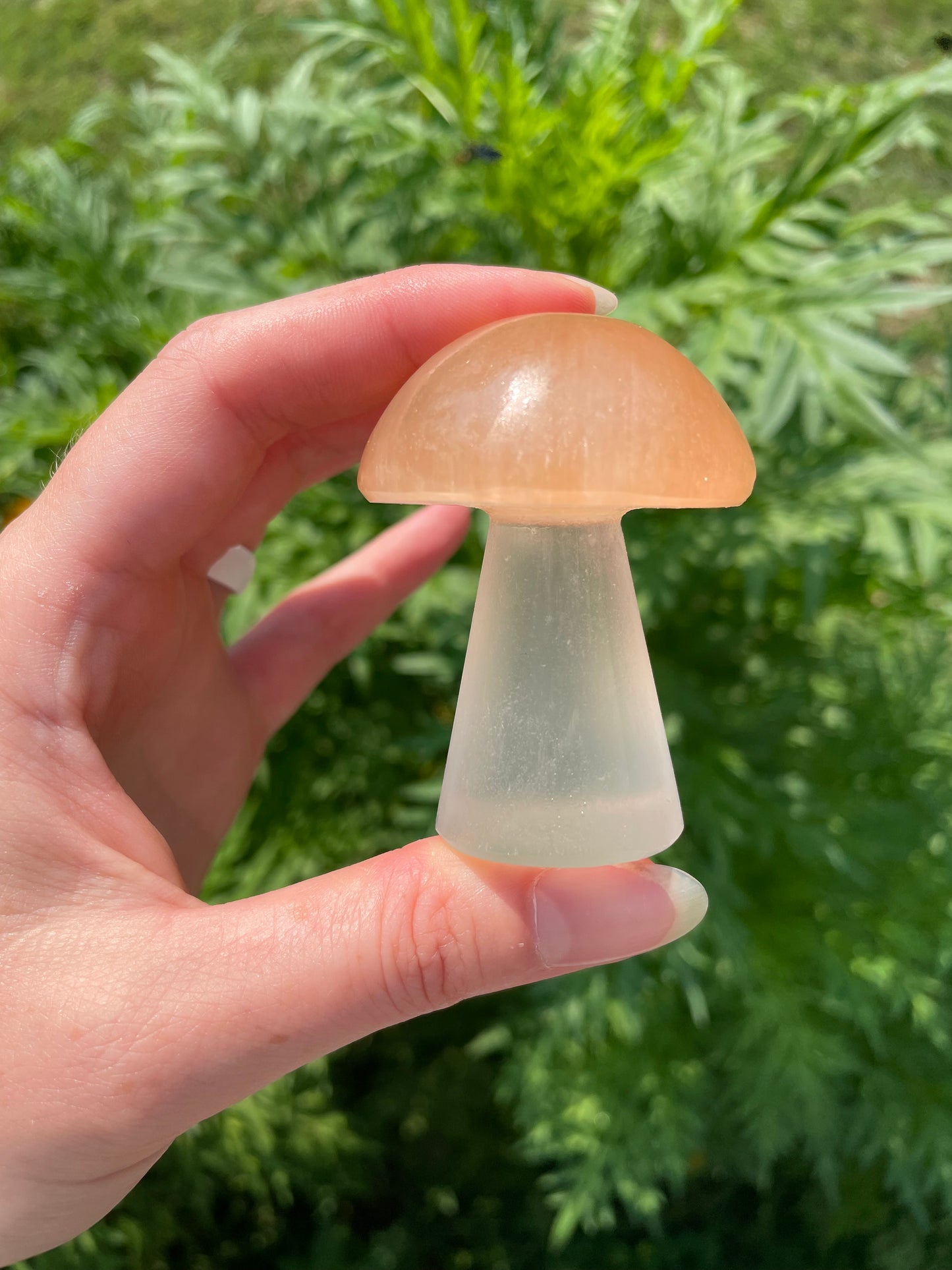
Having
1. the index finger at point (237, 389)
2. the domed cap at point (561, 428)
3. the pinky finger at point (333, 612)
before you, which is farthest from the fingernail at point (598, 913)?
the pinky finger at point (333, 612)

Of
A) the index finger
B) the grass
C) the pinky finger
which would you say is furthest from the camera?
the grass

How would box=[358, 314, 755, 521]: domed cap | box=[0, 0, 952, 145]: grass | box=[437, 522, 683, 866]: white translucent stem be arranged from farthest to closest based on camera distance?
box=[0, 0, 952, 145]: grass < box=[437, 522, 683, 866]: white translucent stem < box=[358, 314, 755, 521]: domed cap

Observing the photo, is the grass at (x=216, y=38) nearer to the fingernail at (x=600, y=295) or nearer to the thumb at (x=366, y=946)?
the fingernail at (x=600, y=295)

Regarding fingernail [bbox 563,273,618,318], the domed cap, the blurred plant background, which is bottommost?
the blurred plant background

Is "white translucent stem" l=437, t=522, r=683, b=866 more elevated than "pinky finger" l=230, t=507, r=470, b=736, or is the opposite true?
"white translucent stem" l=437, t=522, r=683, b=866

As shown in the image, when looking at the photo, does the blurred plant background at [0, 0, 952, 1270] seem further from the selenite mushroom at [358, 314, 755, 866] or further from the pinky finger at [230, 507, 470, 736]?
the selenite mushroom at [358, 314, 755, 866]

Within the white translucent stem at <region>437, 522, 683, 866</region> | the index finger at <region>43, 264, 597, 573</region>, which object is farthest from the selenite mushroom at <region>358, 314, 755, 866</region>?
the index finger at <region>43, 264, 597, 573</region>

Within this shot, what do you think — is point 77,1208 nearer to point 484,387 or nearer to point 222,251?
point 484,387
